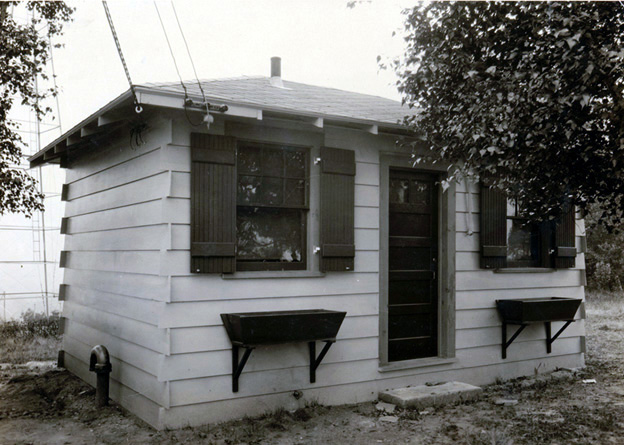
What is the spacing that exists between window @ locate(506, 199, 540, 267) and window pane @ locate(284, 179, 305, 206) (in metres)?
2.87

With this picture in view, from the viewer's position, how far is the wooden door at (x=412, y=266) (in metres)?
6.07

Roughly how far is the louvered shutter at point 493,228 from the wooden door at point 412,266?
0.58 m

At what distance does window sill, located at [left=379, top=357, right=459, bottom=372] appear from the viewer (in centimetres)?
576

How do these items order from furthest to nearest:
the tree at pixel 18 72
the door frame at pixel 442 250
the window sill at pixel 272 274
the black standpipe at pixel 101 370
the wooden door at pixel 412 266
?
1. the tree at pixel 18 72
2. the wooden door at pixel 412 266
3. the door frame at pixel 442 250
4. the black standpipe at pixel 101 370
5. the window sill at pixel 272 274

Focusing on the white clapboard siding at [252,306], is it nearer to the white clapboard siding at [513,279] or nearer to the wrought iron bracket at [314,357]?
the wrought iron bracket at [314,357]

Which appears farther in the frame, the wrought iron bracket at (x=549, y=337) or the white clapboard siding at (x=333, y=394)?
the wrought iron bracket at (x=549, y=337)

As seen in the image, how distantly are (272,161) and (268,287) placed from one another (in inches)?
48.1

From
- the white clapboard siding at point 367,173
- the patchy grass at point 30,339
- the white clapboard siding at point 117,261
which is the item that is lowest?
the patchy grass at point 30,339

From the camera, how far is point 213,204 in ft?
15.9

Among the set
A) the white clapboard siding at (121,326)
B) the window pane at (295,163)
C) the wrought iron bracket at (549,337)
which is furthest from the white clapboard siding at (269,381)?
the wrought iron bracket at (549,337)

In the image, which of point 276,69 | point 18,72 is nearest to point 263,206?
point 276,69

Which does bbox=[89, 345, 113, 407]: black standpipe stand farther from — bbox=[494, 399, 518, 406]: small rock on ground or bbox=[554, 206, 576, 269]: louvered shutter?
bbox=[554, 206, 576, 269]: louvered shutter

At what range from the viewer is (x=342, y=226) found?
215 inches

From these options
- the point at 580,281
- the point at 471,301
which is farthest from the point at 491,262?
the point at 580,281
